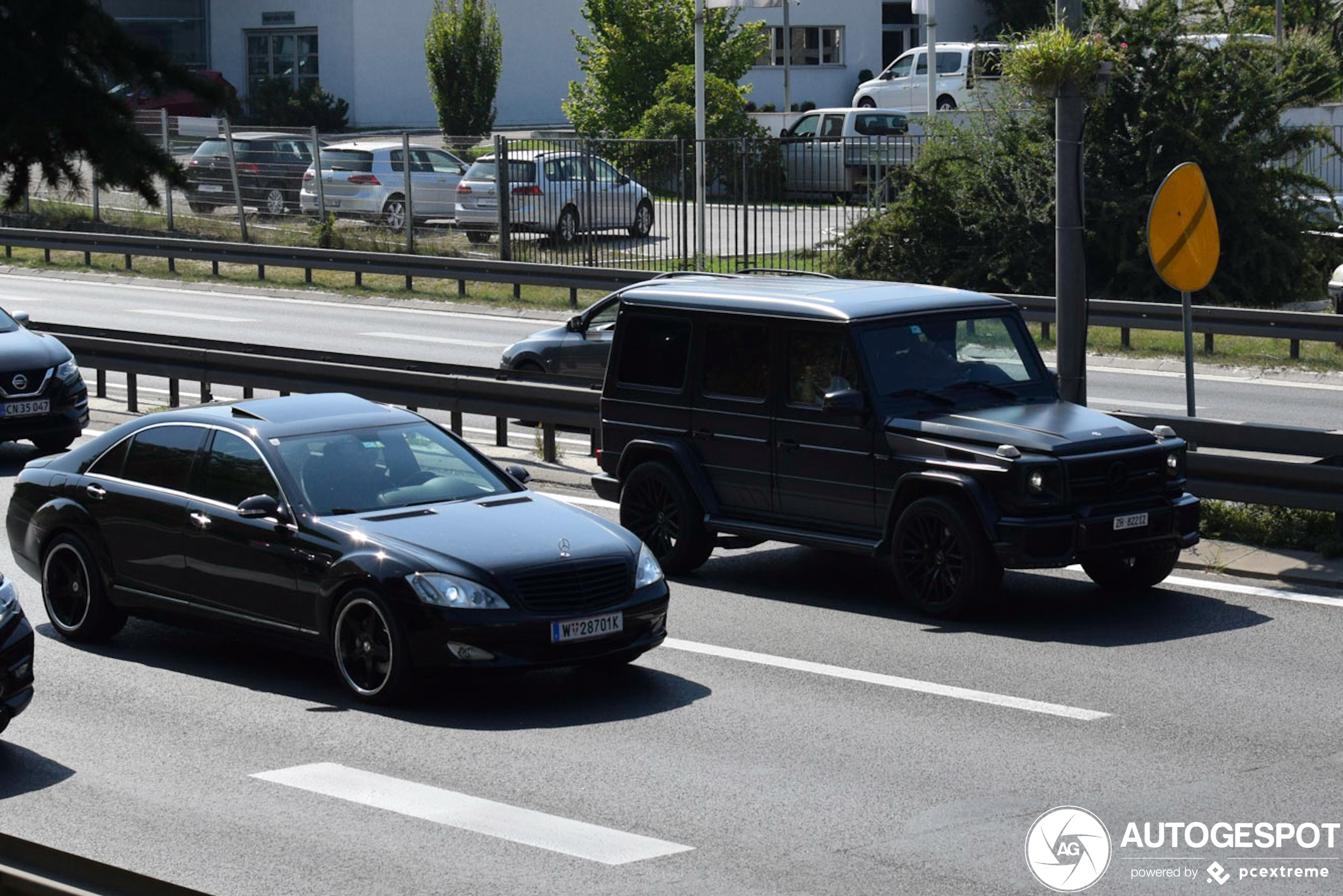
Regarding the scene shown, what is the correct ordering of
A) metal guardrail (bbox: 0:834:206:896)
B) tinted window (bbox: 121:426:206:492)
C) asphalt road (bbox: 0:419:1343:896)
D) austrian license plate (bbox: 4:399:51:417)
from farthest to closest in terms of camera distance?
austrian license plate (bbox: 4:399:51:417)
tinted window (bbox: 121:426:206:492)
asphalt road (bbox: 0:419:1343:896)
metal guardrail (bbox: 0:834:206:896)

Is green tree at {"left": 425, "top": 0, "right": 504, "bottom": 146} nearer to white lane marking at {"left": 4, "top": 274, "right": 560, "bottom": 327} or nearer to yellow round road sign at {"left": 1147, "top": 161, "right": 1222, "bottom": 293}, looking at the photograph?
white lane marking at {"left": 4, "top": 274, "right": 560, "bottom": 327}

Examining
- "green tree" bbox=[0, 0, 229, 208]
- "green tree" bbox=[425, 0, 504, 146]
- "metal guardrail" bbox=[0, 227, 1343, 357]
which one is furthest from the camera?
"green tree" bbox=[425, 0, 504, 146]

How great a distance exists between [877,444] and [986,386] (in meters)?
0.87

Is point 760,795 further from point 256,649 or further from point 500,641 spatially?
point 256,649

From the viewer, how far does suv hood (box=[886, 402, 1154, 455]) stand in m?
10.8

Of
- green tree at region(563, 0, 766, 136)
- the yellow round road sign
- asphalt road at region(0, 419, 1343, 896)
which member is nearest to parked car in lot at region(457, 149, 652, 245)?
green tree at region(563, 0, 766, 136)

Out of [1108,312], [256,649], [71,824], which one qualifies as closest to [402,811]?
[71,824]

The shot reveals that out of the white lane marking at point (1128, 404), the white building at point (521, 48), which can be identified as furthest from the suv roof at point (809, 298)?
the white building at point (521, 48)

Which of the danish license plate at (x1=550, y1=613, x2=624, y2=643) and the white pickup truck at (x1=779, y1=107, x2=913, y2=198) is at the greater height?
the white pickup truck at (x1=779, y1=107, x2=913, y2=198)

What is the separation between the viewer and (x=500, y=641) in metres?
9.00

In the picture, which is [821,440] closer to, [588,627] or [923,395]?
[923,395]

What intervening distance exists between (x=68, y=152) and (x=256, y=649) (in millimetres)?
4902

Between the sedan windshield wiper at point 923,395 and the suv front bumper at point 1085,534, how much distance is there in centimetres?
102

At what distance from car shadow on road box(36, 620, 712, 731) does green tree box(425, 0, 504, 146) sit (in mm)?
45445
